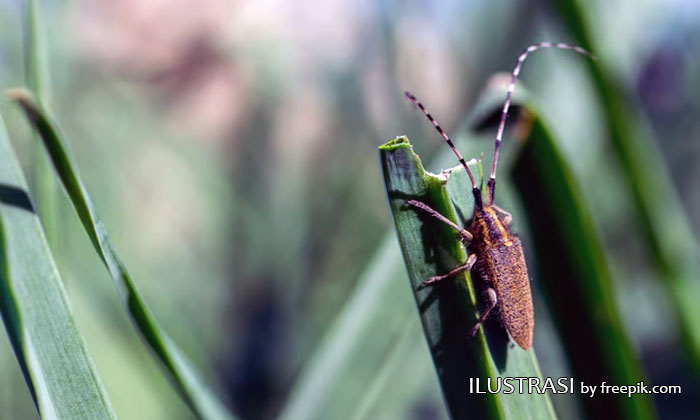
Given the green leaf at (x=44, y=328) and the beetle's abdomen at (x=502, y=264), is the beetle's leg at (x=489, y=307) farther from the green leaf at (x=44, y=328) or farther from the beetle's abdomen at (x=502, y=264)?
the green leaf at (x=44, y=328)

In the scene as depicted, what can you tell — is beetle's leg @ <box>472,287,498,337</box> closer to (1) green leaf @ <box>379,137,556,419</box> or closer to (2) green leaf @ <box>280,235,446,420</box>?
(1) green leaf @ <box>379,137,556,419</box>

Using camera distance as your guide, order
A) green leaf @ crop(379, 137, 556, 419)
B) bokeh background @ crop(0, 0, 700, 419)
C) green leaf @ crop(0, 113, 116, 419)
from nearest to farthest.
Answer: green leaf @ crop(0, 113, 116, 419) < green leaf @ crop(379, 137, 556, 419) < bokeh background @ crop(0, 0, 700, 419)

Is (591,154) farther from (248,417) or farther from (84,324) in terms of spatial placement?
(84,324)

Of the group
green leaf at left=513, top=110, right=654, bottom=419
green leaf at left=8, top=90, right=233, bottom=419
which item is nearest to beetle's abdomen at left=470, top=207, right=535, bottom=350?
green leaf at left=513, top=110, right=654, bottom=419

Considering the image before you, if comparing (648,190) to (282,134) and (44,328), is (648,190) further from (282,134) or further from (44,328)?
(282,134)

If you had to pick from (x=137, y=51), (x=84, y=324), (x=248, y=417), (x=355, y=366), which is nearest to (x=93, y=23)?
(x=137, y=51)
